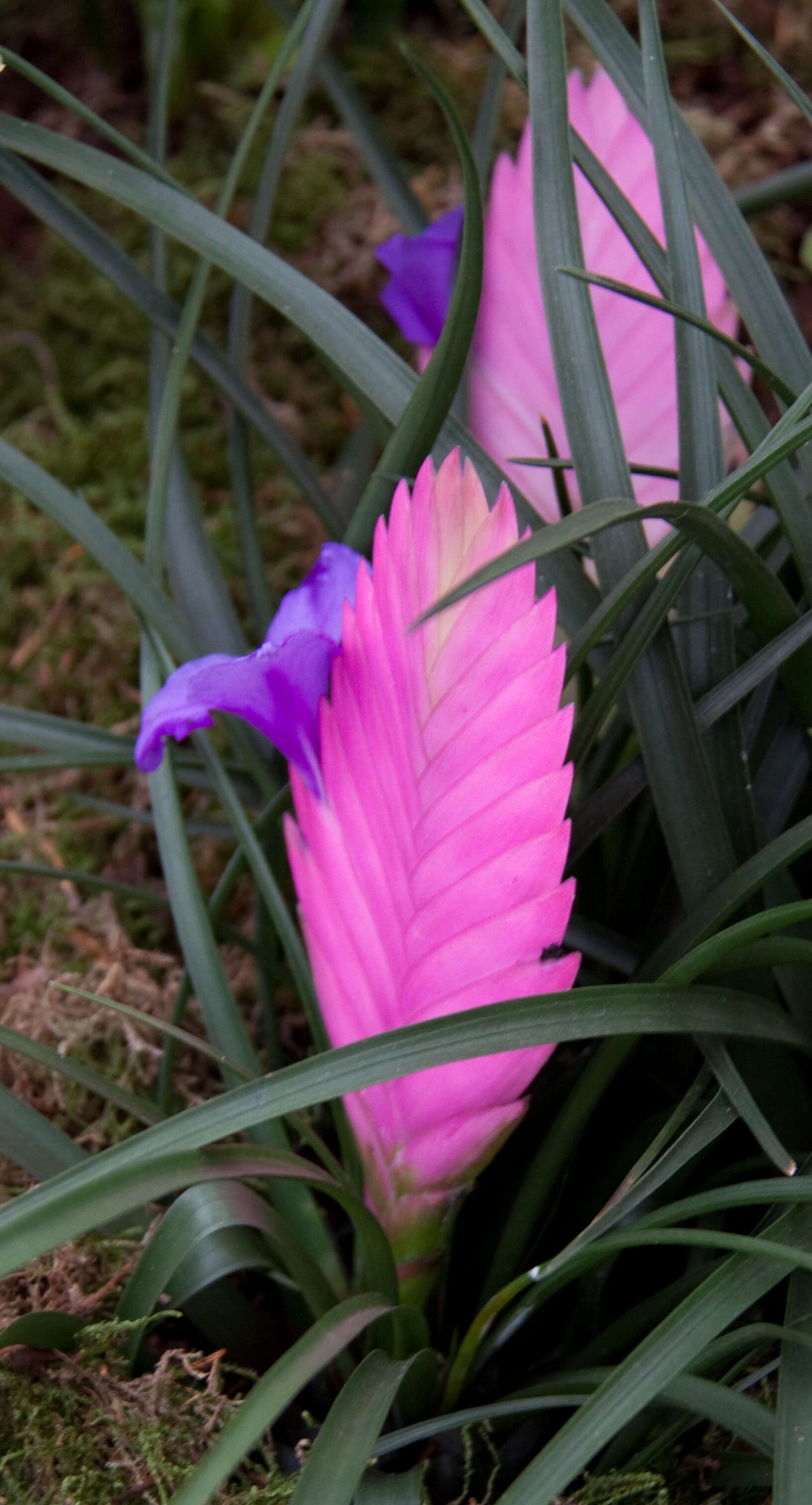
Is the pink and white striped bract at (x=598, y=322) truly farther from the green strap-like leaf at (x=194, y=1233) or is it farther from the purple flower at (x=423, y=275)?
the green strap-like leaf at (x=194, y=1233)

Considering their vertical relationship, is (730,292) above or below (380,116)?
below

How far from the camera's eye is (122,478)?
1.09 metres

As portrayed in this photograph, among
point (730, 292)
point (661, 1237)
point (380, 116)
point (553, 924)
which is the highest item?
point (380, 116)

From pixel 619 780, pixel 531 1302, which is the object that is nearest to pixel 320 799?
pixel 619 780

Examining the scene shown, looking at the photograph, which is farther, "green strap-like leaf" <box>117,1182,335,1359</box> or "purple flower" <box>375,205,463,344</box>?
"purple flower" <box>375,205,463,344</box>

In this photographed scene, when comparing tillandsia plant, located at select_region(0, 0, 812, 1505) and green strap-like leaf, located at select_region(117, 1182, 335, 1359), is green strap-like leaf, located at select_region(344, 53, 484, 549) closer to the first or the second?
tillandsia plant, located at select_region(0, 0, 812, 1505)

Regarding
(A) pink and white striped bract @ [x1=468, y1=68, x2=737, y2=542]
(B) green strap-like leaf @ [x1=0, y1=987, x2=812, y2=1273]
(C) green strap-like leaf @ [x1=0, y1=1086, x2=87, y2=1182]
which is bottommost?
(B) green strap-like leaf @ [x1=0, y1=987, x2=812, y2=1273]

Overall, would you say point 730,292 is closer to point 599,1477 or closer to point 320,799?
point 320,799

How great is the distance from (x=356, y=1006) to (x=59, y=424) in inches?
31.1

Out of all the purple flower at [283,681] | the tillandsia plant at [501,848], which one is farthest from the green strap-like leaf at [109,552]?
the purple flower at [283,681]


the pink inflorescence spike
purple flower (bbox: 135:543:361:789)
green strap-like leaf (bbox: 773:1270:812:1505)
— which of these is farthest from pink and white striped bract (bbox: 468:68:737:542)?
green strap-like leaf (bbox: 773:1270:812:1505)

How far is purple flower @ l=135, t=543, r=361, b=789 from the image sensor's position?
0.47m

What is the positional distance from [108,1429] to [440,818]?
1.15ft

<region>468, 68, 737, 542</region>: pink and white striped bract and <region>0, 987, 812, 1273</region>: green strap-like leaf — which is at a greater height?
<region>468, 68, 737, 542</region>: pink and white striped bract
